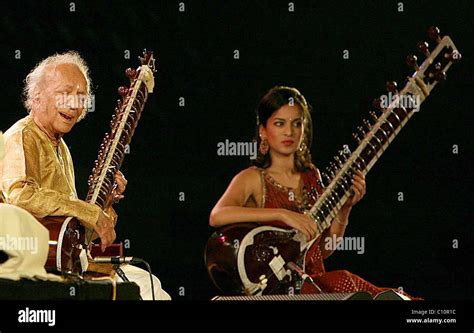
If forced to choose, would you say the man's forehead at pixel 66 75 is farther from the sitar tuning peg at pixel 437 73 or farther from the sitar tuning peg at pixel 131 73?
the sitar tuning peg at pixel 437 73

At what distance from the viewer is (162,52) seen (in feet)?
19.1

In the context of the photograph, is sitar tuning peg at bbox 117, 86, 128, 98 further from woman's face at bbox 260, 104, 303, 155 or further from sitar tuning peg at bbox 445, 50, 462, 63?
sitar tuning peg at bbox 445, 50, 462, 63

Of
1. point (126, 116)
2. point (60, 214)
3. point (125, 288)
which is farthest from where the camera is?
point (126, 116)

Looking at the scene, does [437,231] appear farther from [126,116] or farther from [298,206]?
[126,116]

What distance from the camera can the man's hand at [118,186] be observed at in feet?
18.4

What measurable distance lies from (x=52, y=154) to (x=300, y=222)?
1201 mm

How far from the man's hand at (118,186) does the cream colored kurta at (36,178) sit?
225 millimetres

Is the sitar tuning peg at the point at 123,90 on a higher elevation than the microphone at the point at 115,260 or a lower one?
higher

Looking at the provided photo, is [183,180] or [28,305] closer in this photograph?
[28,305]

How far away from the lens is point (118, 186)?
564 centimetres

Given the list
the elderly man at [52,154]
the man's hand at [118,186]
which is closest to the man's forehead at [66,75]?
the elderly man at [52,154]

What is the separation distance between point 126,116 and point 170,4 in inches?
25.1

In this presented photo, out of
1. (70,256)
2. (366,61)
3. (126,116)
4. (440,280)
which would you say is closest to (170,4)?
(126,116)

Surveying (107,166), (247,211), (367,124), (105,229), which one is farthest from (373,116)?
(105,229)
